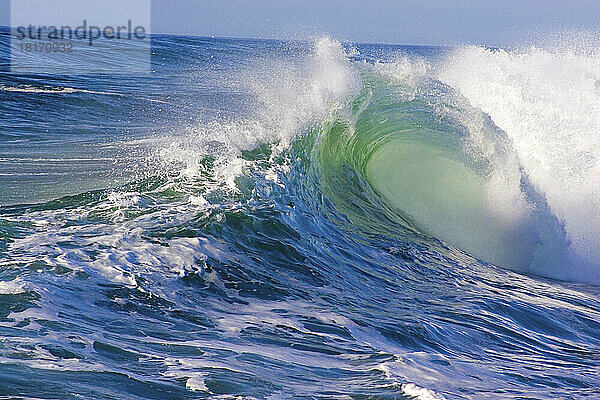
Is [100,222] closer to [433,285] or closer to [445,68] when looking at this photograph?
[433,285]

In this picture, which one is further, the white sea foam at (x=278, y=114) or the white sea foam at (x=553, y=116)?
the white sea foam at (x=553, y=116)

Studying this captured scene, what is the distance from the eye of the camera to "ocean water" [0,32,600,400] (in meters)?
4.29

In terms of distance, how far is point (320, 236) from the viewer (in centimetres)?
803

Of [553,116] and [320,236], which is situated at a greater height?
[553,116]

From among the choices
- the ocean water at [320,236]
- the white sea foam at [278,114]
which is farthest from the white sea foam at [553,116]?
the white sea foam at [278,114]

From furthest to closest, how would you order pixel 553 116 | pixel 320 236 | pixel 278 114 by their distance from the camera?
pixel 553 116
pixel 278 114
pixel 320 236

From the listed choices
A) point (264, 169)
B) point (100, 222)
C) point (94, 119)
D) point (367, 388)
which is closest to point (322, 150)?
point (264, 169)

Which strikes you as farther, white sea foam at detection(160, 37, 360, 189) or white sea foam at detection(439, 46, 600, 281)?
white sea foam at detection(439, 46, 600, 281)

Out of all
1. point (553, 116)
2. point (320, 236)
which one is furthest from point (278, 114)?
point (553, 116)

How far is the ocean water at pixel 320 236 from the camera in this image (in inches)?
169

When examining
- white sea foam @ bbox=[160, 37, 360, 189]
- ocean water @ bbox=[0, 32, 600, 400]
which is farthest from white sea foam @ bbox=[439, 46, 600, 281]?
white sea foam @ bbox=[160, 37, 360, 189]

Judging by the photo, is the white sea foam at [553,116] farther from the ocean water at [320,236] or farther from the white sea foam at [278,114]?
the white sea foam at [278,114]

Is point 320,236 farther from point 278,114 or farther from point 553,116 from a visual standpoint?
point 553,116

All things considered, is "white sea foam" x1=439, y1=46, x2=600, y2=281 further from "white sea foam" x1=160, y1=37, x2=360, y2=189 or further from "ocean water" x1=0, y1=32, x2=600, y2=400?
"white sea foam" x1=160, y1=37, x2=360, y2=189
